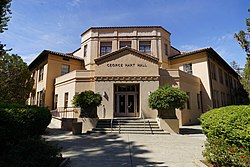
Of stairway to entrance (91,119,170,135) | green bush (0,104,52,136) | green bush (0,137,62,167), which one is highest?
green bush (0,104,52,136)

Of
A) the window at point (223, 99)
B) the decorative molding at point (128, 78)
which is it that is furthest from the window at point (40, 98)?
the window at point (223, 99)

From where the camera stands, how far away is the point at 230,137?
5125 mm

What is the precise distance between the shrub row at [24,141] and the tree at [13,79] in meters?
9.45

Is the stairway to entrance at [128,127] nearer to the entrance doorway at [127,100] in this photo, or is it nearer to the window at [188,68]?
the entrance doorway at [127,100]

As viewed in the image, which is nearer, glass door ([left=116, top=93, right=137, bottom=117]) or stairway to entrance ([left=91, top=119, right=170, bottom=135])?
stairway to entrance ([left=91, top=119, right=170, bottom=135])

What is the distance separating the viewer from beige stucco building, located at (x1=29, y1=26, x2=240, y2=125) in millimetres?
16359

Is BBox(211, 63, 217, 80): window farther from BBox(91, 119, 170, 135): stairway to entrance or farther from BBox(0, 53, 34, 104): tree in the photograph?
BBox(0, 53, 34, 104): tree

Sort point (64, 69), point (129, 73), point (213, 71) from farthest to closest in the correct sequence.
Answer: point (213, 71) → point (64, 69) → point (129, 73)

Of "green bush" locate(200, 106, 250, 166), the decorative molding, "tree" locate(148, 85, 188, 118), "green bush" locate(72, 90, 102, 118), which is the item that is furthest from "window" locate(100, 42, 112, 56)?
"green bush" locate(200, 106, 250, 166)

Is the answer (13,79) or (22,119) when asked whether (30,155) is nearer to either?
(22,119)

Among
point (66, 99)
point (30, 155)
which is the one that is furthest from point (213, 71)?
point (30, 155)

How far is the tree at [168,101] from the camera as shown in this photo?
12.6m

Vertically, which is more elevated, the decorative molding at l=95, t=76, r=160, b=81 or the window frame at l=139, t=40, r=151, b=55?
the window frame at l=139, t=40, r=151, b=55

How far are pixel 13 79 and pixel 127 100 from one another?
11.9m
